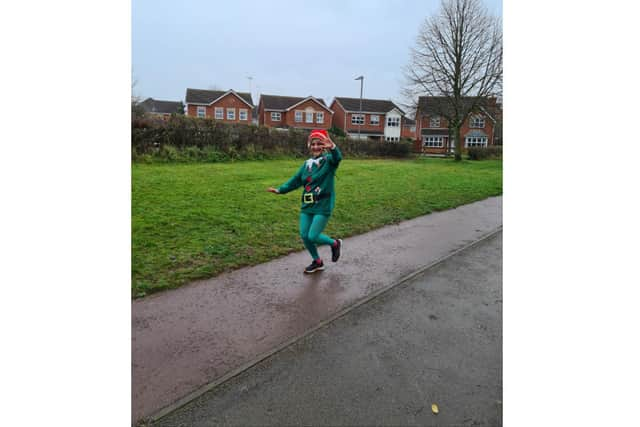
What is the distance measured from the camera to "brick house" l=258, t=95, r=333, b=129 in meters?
49.8

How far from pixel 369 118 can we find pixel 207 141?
40.0m

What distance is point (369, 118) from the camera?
53906 mm

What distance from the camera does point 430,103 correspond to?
103ft

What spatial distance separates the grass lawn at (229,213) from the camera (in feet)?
15.3

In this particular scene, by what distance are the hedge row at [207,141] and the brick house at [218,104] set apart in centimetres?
2844

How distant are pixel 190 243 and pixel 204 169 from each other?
29.2 feet

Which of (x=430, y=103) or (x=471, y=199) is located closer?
(x=471, y=199)

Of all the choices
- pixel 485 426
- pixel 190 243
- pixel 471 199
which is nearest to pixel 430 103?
pixel 471 199

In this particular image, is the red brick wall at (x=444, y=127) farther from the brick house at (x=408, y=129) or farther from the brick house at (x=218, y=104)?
the brick house at (x=218, y=104)

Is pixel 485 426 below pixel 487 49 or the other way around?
below

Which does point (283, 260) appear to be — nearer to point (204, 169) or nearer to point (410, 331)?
point (410, 331)

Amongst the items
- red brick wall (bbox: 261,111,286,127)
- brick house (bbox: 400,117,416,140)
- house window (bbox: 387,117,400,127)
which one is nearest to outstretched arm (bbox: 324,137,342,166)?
red brick wall (bbox: 261,111,286,127)

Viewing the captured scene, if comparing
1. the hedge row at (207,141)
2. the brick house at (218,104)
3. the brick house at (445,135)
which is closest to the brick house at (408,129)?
the brick house at (445,135)
